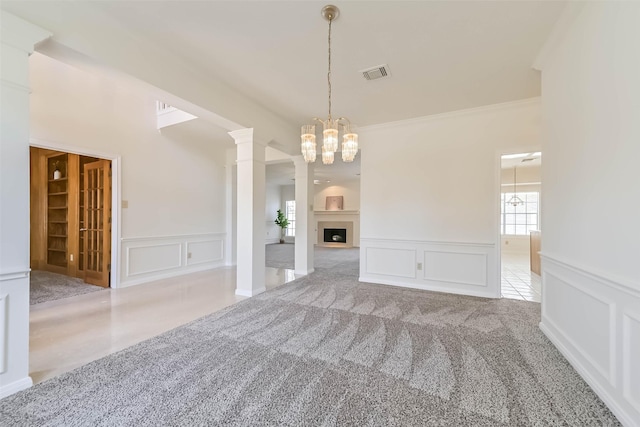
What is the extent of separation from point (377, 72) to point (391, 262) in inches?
115

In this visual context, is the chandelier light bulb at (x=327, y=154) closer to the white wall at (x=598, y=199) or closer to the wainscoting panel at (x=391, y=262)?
the white wall at (x=598, y=199)

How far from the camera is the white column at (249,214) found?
12.3 ft

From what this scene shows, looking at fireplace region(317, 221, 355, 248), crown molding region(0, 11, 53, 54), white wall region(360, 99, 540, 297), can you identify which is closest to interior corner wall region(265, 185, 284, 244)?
fireplace region(317, 221, 355, 248)

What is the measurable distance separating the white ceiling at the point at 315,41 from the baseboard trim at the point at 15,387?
2.35 m

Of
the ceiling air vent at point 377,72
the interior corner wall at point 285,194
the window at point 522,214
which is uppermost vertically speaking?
the ceiling air vent at point 377,72

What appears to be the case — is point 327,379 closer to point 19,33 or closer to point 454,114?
point 19,33

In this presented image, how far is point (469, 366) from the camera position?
199 centimetres

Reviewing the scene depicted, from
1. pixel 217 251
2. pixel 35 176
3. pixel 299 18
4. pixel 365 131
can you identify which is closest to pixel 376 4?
pixel 299 18

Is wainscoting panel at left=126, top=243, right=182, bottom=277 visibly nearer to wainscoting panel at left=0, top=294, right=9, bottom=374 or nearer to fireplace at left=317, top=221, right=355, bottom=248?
wainscoting panel at left=0, top=294, right=9, bottom=374

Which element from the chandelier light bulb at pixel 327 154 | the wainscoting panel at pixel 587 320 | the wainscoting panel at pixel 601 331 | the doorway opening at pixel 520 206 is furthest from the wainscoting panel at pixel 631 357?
the doorway opening at pixel 520 206

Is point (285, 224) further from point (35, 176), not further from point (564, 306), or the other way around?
point (564, 306)

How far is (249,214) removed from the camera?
12.4 ft

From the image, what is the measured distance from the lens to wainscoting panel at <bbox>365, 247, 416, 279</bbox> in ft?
14.0

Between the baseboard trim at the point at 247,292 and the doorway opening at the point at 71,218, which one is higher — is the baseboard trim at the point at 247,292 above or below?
below
